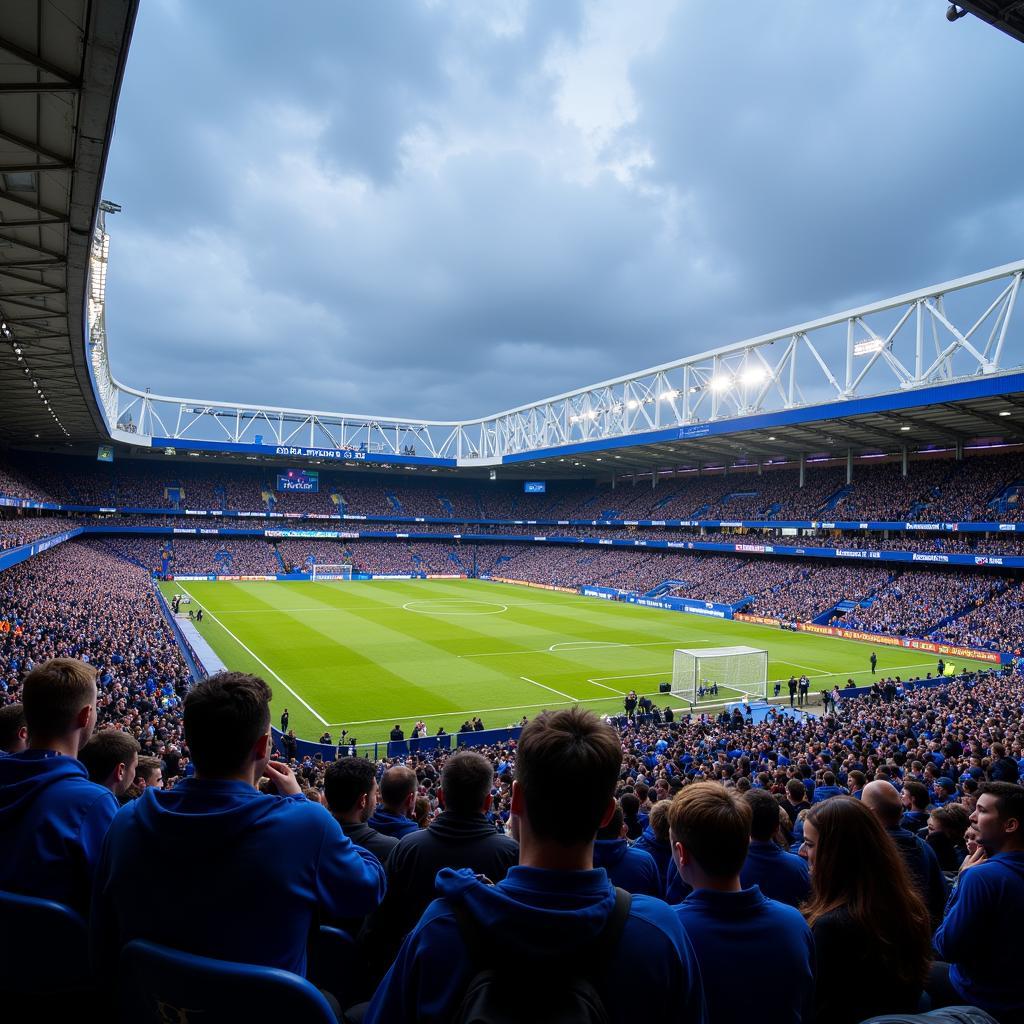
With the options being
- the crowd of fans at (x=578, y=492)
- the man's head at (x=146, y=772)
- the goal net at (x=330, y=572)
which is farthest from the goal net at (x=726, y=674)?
the goal net at (x=330, y=572)

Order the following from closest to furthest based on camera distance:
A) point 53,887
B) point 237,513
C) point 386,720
→ 1. point 53,887
2. point 386,720
3. point 237,513

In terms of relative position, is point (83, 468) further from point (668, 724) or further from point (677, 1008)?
point (677, 1008)

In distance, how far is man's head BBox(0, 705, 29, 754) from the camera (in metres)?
4.25

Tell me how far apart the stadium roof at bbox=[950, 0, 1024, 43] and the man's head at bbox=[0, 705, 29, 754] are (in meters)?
12.1

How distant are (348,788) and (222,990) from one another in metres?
1.97

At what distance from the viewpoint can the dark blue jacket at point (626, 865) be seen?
13.2 ft

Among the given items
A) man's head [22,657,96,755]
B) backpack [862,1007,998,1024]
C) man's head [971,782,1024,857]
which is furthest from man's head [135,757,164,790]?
man's head [971,782,1024,857]

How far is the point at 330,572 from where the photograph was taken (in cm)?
7362

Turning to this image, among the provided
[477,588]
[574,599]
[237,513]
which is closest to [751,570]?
[574,599]

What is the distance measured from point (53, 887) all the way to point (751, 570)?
58.9 m

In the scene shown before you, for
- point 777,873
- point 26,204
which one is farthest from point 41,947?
point 26,204

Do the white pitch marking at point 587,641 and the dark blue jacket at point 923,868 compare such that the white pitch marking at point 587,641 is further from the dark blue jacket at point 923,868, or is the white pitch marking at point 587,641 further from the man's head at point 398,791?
the dark blue jacket at point 923,868

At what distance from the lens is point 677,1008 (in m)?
1.81

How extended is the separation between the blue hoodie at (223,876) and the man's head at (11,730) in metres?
2.40
